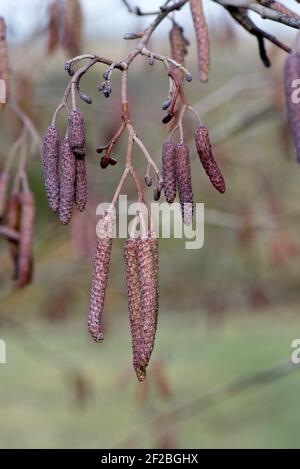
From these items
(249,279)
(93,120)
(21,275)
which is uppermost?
(93,120)

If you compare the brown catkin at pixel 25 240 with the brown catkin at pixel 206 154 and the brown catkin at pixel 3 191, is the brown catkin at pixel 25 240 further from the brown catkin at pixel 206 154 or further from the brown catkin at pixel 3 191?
the brown catkin at pixel 206 154

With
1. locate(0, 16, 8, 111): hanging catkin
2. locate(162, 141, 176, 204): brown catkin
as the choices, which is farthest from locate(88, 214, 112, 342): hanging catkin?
locate(0, 16, 8, 111): hanging catkin

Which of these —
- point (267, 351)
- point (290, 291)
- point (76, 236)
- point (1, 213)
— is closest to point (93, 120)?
point (267, 351)

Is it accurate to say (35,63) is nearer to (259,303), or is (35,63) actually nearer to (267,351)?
(259,303)

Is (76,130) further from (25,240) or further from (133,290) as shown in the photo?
(25,240)

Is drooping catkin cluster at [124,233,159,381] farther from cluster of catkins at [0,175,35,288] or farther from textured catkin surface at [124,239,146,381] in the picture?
cluster of catkins at [0,175,35,288]

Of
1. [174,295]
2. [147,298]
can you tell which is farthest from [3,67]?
[174,295]

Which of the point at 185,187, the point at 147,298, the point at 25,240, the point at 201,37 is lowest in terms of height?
the point at 147,298
